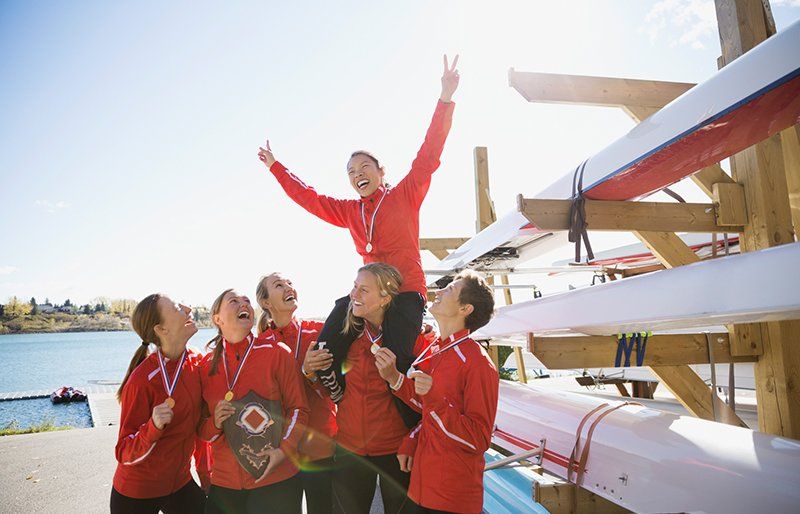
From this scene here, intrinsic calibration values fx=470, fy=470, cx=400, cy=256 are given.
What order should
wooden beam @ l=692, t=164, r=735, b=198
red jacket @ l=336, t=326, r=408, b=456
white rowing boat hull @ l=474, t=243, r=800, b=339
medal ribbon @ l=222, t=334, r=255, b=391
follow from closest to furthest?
white rowing boat hull @ l=474, t=243, r=800, b=339
red jacket @ l=336, t=326, r=408, b=456
medal ribbon @ l=222, t=334, r=255, b=391
wooden beam @ l=692, t=164, r=735, b=198

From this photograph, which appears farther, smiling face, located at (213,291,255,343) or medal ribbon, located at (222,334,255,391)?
smiling face, located at (213,291,255,343)

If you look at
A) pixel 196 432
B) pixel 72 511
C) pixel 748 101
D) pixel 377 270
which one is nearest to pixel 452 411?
pixel 377 270

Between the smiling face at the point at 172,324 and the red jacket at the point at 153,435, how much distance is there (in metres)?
0.12

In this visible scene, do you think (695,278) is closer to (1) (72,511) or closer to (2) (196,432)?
(2) (196,432)

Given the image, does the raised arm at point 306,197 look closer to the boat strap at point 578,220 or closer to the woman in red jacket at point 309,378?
the woman in red jacket at point 309,378

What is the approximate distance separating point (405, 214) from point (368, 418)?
3.69ft

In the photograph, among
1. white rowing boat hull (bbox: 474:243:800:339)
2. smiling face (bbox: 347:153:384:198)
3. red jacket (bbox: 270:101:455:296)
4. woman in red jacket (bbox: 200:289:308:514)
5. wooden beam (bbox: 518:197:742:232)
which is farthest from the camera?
wooden beam (bbox: 518:197:742:232)

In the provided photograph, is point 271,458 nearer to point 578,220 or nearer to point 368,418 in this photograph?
point 368,418

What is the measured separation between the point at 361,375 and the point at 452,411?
2.07ft

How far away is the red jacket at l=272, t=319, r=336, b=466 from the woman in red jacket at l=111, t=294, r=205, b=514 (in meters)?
0.56

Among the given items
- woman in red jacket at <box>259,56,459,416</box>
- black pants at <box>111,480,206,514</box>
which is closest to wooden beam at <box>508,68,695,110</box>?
woman in red jacket at <box>259,56,459,416</box>

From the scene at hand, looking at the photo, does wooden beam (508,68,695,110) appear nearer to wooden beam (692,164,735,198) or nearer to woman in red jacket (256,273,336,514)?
wooden beam (692,164,735,198)

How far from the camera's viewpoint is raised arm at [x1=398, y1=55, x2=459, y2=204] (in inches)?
101

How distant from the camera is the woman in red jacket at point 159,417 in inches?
89.2
